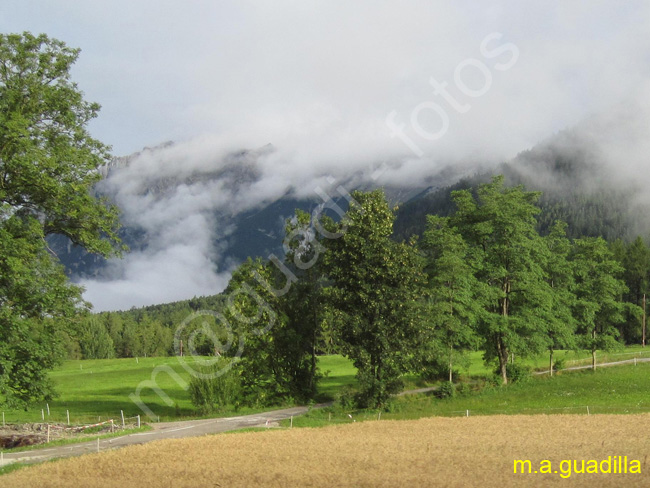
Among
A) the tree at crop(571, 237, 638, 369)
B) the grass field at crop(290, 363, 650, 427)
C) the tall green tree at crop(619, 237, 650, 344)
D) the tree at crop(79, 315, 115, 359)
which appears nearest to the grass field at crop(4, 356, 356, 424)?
the grass field at crop(290, 363, 650, 427)

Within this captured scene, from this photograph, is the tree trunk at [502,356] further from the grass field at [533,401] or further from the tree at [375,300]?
the tree at [375,300]

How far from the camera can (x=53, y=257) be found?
2927 cm

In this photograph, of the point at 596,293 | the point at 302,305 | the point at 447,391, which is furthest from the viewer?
the point at 596,293

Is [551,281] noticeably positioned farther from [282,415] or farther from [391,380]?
[282,415]

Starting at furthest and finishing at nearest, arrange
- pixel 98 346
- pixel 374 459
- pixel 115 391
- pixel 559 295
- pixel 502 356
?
pixel 98 346 → pixel 115 391 → pixel 559 295 → pixel 502 356 → pixel 374 459

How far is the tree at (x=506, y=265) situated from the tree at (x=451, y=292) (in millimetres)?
1662

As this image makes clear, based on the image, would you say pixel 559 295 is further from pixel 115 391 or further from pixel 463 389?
pixel 115 391

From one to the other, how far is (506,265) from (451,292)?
7.75 metres

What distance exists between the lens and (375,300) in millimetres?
37969

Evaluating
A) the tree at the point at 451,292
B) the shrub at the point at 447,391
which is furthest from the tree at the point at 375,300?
the shrub at the point at 447,391

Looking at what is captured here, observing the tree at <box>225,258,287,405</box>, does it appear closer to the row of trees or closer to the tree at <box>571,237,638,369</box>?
the row of trees

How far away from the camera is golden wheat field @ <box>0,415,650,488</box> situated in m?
19.0

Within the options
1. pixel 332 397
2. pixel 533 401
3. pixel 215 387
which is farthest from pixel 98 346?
pixel 533 401

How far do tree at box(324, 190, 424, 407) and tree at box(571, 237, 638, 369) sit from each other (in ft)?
89.7
